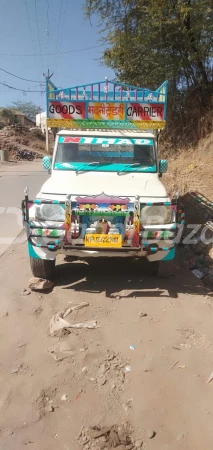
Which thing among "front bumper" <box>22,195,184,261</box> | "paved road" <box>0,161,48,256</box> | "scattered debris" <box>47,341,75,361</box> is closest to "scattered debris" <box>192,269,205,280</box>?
"front bumper" <box>22,195,184,261</box>

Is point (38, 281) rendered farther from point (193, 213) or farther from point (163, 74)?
point (163, 74)

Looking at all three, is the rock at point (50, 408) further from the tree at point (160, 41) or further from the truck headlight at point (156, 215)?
the tree at point (160, 41)

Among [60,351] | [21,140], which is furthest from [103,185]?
[21,140]

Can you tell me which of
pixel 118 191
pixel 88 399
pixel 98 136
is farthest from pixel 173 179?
pixel 88 399

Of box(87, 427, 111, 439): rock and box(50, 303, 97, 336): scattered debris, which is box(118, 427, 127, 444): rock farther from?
box(50, 303, 97, 336): scattered debris

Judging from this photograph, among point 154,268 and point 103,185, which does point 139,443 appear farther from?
point 103,185

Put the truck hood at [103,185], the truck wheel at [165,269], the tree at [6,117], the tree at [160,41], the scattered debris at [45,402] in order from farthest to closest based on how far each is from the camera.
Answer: the tree at [6,117], the tree at [160,41], the truck wheel at [165,269], the truck hood at [103,185], the scattered debris at [45,402]

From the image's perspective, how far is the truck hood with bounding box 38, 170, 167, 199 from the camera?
4469 mm

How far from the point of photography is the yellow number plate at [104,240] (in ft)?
13.7

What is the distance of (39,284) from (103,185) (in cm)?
154

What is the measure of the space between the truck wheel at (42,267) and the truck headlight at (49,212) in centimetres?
→ 59

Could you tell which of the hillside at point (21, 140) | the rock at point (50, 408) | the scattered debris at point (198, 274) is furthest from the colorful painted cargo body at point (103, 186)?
the hillside at point (21, 140)

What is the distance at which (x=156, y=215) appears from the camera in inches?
173

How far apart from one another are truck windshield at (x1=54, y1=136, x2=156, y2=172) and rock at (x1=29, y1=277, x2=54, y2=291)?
5.83ft
